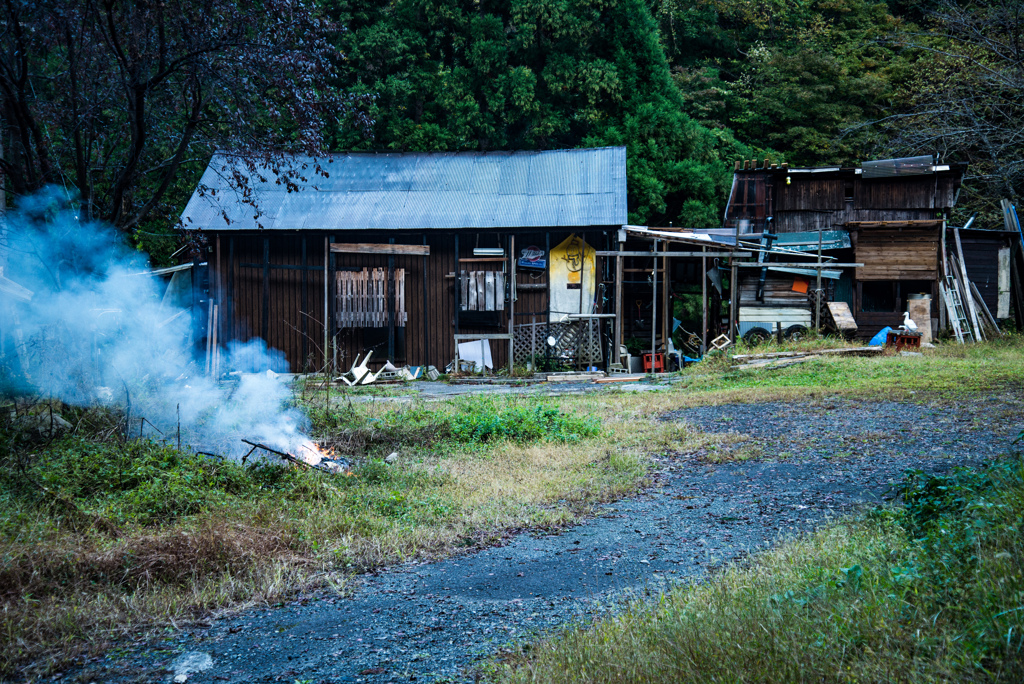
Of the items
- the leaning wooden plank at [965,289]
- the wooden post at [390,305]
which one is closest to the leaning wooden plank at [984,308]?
the leaning wooden plank at [965,289]

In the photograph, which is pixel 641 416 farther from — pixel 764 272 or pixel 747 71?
pixel 747 71

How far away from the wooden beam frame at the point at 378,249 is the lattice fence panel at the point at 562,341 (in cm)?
309

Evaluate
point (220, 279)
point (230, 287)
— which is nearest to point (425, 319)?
point (230, 287)

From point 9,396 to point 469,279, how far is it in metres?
11.6

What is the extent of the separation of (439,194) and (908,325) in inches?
477

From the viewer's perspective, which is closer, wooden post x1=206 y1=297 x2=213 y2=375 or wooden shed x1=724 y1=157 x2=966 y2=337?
wooden post x1=206 y1=297 x2=213 y2=375

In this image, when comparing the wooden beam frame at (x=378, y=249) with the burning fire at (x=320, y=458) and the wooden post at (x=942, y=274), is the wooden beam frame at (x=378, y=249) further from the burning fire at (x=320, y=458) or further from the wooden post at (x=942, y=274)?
the wooden post at (x=942, y=274)

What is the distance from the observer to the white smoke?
8.30 meters

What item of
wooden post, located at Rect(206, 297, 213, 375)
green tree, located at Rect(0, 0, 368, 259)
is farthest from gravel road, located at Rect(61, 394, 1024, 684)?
wooden post, located at Rect(206, 297, 213, 375)

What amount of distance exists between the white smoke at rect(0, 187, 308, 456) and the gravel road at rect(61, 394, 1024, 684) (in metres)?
3.44

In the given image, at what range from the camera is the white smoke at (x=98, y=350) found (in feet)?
27.2

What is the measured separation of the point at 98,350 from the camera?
8.55 metres

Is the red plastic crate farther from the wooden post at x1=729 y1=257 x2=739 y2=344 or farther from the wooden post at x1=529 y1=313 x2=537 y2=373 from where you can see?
the wooden post at x1=529 y1=313 x2=537 y2=373

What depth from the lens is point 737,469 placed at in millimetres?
7934
